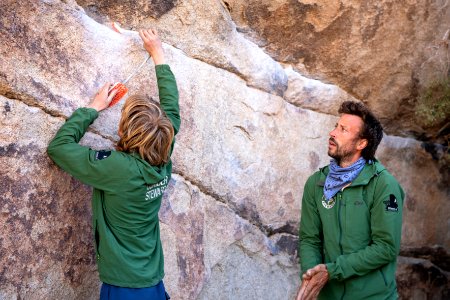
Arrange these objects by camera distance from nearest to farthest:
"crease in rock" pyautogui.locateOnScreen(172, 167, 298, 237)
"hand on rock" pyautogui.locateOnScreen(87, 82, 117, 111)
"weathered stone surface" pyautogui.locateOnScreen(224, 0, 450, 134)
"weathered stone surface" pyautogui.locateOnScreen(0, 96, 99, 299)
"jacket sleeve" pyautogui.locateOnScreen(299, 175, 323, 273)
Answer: "weathered stone surface" pyautogui.locateOnScreen(0, 96, 99, 299) → "hand on rock" pyautogui.locateOnScreen(87, 82, 117, 111) → "jacket sleeve" pyautogui.locateOnScreen(299, 175, 323, 273) → "crease in rock" pyautogui.locateOnScreen(172, 167, 298, 237) → "weathered stone surface" pyautogui.locateOnScreen(224, 0, 450, 134)

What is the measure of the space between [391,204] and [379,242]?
0.21 meters

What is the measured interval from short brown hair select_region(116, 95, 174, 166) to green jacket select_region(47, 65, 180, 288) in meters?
0.05

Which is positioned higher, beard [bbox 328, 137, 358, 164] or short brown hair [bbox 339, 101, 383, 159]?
short brown hair [bbox 339, 101, 383, 159]

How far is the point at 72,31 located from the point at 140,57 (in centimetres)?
44

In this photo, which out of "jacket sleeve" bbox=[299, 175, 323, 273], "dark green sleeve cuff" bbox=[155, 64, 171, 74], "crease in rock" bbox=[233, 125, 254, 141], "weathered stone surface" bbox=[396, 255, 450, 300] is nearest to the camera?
"dark green sleeve cuff" bbox=[155, 64, 171, 74]

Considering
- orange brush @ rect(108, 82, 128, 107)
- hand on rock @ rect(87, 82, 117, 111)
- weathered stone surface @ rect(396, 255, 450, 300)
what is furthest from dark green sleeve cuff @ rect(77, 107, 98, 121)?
weathered stone surface @ rect(396, 255, 450, 300)

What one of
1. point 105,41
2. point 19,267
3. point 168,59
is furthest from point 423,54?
point 19,267

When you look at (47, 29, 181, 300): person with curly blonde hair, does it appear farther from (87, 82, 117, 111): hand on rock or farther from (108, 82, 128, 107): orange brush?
(108, 82, 128, 107): orange brush

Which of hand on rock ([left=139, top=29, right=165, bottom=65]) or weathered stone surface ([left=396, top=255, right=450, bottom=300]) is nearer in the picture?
hand on rock ([left=139, top=29, right=165, bottom=65])

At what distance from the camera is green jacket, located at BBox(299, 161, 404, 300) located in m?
3.43

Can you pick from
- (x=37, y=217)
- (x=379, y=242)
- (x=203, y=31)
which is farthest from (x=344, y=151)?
(x=37, y=217)

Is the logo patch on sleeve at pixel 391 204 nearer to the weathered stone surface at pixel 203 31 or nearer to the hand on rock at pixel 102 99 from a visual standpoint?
the weathered stone surface at pixel 203 31

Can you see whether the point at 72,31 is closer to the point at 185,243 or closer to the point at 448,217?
the point at 185,243

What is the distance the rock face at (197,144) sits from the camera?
3193 millimetres
